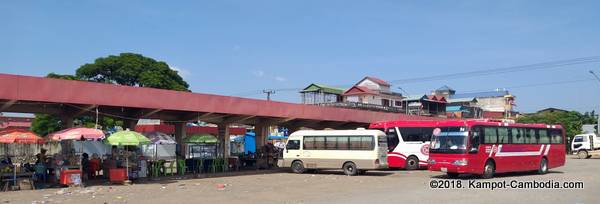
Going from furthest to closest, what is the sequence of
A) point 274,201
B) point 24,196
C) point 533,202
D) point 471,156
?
1. point 471,156
2. point 24,196
3. point 274,201
4. point 533,202

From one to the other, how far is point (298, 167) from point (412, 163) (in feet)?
18.8

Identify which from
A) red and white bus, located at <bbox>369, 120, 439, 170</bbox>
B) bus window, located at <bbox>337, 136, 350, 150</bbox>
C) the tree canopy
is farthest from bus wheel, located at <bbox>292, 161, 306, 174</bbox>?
the tree canopy

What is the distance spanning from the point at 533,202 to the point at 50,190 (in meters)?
13.5

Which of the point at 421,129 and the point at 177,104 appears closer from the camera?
the point at 177,104

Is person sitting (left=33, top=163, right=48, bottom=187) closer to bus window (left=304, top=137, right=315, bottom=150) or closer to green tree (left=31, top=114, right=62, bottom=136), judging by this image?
bus window (left=304, top=137, right=315, bottom=150)

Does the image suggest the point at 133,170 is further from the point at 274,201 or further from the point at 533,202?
the point at 533,202

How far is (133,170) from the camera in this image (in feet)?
67.7

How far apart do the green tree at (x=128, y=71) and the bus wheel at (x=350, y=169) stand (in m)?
35.2

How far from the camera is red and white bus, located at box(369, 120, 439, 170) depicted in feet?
86.4

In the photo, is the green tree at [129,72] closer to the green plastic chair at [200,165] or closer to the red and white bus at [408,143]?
the green plastic chair at [200,165]

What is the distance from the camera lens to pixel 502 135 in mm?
21531

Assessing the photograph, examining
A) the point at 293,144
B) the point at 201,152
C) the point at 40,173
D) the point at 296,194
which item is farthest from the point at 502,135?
the point at 40,173

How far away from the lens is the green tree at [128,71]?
55.0 meters

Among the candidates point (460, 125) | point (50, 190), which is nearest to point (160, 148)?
point (50, 190)
